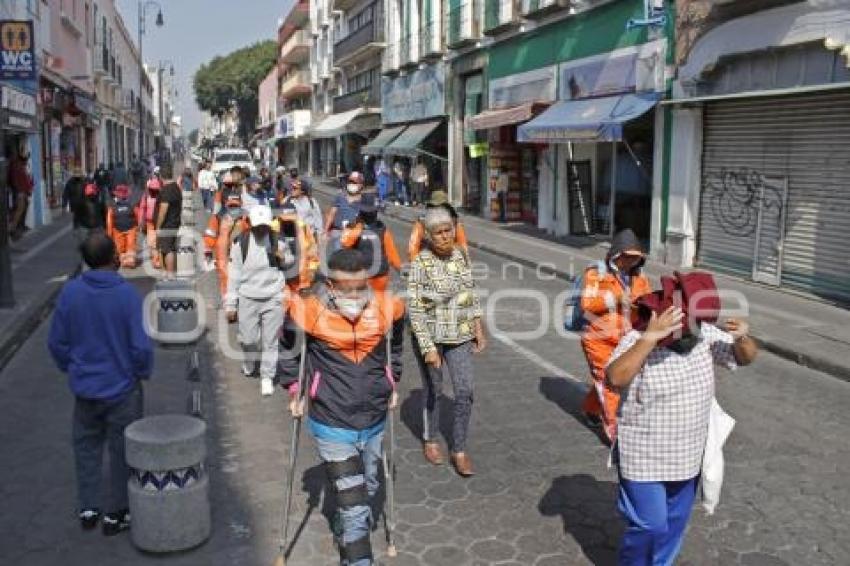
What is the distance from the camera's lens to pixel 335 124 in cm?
4606

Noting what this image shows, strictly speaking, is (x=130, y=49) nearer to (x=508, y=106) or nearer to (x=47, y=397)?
(x=508, y=106)

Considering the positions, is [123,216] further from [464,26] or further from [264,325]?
[464,26]

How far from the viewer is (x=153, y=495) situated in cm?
418

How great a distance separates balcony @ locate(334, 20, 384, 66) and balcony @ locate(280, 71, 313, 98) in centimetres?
1294

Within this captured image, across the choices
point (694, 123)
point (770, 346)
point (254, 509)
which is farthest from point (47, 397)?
point (694, 123)

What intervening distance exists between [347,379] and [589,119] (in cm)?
1348

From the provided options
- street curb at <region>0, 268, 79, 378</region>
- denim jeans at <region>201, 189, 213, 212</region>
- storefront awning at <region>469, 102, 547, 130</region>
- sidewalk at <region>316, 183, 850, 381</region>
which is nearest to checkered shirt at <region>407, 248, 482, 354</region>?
sidewalk at <region>316, 183, 850, 381</region>

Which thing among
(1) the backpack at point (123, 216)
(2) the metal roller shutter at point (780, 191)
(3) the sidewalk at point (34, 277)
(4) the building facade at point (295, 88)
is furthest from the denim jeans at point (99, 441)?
(4) the building facade at point (295, 88)

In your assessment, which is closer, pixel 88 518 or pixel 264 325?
pixel 88 518

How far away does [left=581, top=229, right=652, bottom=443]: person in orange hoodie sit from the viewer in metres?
5.50

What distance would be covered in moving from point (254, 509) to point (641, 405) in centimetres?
252

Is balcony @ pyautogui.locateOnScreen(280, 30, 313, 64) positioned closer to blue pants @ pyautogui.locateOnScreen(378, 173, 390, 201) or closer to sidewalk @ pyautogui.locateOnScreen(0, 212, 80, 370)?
blue pants @ pyautogui.locateOnScreen(378, 173, 390, 201)

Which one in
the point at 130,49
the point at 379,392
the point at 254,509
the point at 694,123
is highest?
the point at 130,49

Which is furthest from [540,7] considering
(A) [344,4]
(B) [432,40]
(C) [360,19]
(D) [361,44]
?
(A) [344,4]
